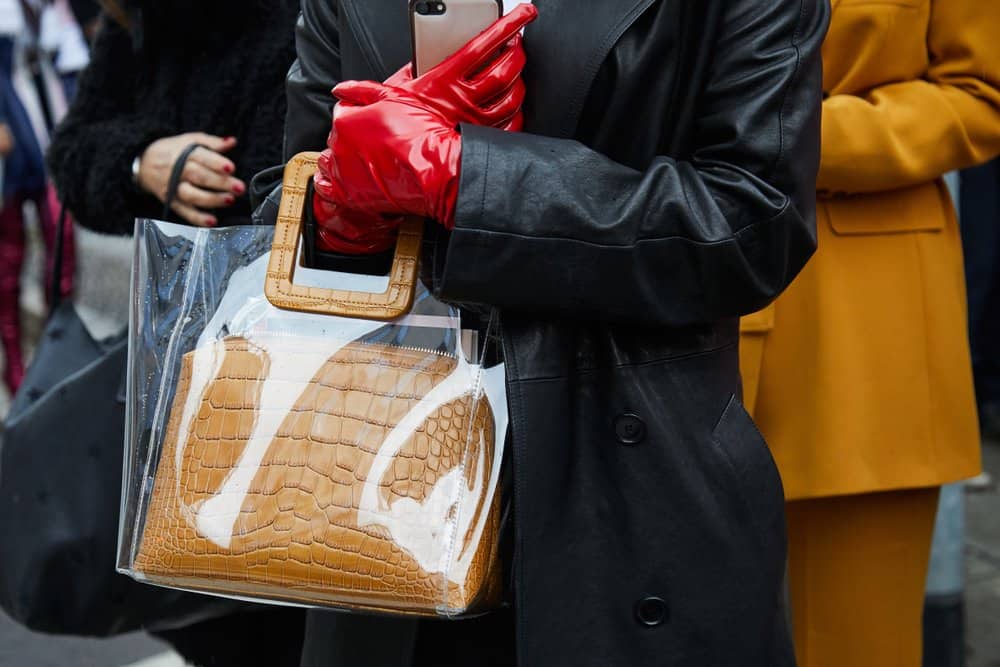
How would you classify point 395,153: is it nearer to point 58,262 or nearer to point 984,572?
point 58,262

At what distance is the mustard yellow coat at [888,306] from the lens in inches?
84.4

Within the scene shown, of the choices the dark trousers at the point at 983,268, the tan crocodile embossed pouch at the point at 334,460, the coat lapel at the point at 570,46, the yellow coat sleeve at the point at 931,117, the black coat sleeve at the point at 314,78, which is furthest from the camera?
the dark trousers at the point at 983,268

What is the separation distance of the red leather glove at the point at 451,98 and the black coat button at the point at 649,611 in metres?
0.56

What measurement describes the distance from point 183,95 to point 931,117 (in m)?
1.52

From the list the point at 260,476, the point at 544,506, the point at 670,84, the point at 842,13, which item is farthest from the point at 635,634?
the point at 842,13

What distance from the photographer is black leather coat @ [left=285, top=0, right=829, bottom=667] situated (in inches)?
56.5

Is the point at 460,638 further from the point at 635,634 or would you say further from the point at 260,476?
the point at 260,476

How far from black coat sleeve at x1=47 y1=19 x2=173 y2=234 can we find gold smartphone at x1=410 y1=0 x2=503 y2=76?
1.23m

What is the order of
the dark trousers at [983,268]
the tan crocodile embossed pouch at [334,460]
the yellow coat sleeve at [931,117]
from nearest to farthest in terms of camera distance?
the tan crocodile embossed pouch at [334,460], the yellow coat sleeve at [931,117], the dark trousers at [983,268]

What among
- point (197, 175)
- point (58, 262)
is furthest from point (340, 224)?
point (58, 262)

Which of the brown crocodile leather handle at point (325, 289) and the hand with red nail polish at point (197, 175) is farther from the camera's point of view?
the hand with red nail polish at point (197, 175)

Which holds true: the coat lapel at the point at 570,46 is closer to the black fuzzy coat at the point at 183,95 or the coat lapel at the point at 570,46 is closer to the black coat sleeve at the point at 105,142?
the black fuzzy coat at the point at 183,95

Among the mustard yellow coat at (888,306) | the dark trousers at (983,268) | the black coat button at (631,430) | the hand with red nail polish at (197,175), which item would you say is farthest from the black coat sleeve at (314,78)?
the dark trousers at (983,268)

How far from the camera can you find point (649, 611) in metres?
1.56
